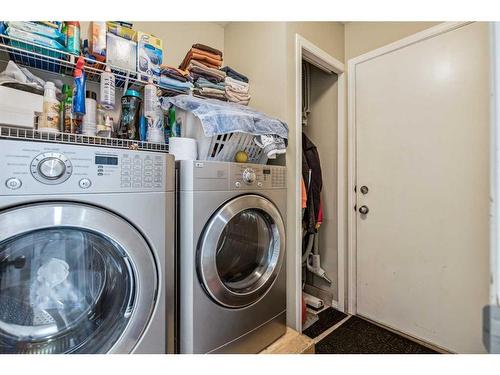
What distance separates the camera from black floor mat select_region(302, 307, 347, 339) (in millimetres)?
1533

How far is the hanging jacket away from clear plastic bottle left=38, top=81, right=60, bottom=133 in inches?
57.6

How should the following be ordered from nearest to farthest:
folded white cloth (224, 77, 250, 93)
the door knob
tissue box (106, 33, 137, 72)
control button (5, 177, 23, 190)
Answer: control button (5, 177, 23, 190)
tissue box (106, 33, 137, 72)
folded white cloth (224, 77, 250, 93)
the door knob

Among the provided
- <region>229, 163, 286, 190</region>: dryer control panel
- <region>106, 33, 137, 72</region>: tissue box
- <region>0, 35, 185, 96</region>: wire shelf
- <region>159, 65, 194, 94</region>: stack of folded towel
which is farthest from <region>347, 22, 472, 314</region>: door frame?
<region>106, 33, 137, 72</region>: tissue box

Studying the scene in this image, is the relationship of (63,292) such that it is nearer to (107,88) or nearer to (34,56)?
(107,88)

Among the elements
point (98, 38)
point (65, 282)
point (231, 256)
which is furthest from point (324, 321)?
point (98, 38)

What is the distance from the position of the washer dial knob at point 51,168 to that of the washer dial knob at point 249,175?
24.8 inches

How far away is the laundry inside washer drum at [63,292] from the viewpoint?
2.03 ft

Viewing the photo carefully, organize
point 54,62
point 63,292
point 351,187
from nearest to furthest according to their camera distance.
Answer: point 63,292 → point 54,62 → point 351,187

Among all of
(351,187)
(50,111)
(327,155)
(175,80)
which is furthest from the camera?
(327,155)

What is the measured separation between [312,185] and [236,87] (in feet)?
3.06

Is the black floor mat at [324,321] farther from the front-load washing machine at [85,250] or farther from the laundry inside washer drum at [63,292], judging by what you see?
the laundry inside washer drum at [63,292]

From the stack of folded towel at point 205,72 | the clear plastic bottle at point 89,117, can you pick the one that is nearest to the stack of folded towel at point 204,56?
the stack of folded towel at point 205,72

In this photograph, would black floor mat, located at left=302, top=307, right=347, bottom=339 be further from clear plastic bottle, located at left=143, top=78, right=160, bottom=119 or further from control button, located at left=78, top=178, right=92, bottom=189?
clear plastic bottle, located at left=143, top=78, right=160, bottom=119

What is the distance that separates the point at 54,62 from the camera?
999 millimetres
